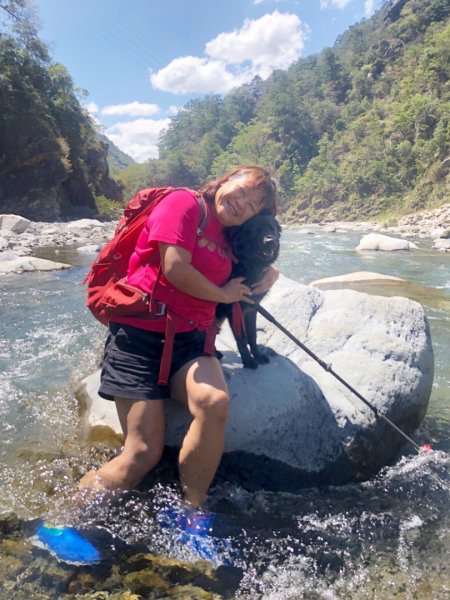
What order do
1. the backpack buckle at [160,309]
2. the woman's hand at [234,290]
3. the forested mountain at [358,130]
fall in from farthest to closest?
the forested mountain at [358,130], the woman's hand at [234,290], the backpack buckle at [160,309]

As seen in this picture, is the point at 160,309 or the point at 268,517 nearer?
the point at 160,309

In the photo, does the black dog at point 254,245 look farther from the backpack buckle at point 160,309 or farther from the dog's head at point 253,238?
the backpack buckle at point 160,309

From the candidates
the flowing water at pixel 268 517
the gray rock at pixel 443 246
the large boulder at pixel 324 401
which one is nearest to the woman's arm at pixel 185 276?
the large boulder at pixel 324 401

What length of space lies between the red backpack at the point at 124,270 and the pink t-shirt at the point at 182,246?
0.15 feet

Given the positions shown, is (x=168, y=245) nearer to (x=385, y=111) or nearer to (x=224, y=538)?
(x=224, y=538)

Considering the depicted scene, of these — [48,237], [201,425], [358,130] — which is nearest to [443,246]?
[48,237]

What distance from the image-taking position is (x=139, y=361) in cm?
235

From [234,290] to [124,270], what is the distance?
0.59 metres

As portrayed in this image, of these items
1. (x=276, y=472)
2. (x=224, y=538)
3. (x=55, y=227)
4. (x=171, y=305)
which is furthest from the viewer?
(x=55, y=227)

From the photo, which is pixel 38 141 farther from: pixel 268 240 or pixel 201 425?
pixel 201 425

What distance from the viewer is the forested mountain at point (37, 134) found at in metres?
26.1

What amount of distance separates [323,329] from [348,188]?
4634 cm

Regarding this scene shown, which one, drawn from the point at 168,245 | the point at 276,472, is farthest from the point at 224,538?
the point at 168,245

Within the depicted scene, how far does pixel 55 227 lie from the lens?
19.5m
